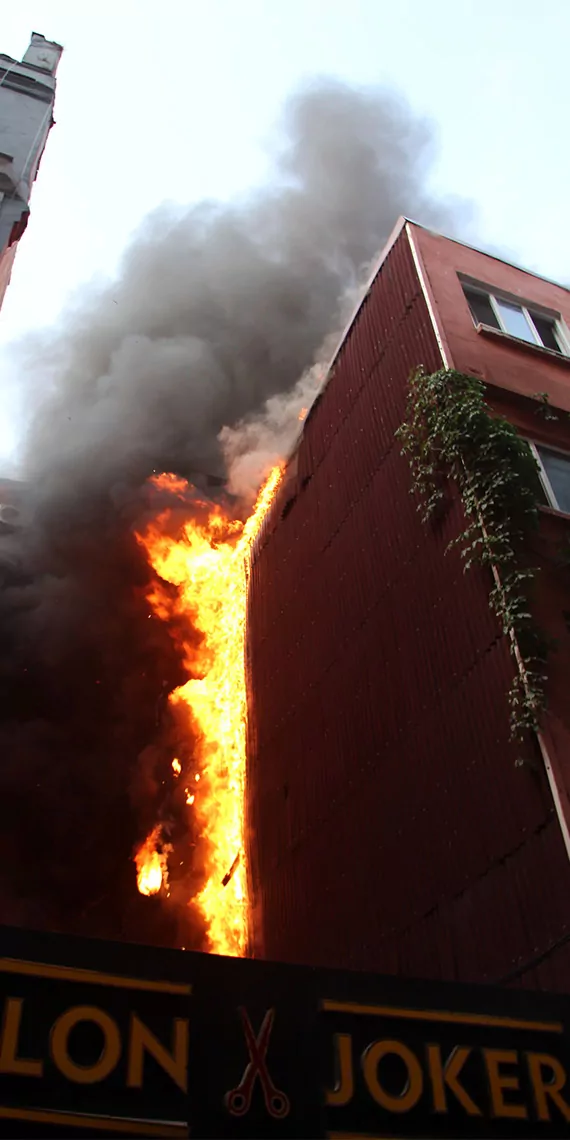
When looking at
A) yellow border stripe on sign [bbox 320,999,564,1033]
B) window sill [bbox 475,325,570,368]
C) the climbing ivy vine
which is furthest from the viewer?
window sill [bbox 475,325,570,368]

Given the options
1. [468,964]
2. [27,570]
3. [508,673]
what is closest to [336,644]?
[508,673]

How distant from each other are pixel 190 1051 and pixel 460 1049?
61.6 inches

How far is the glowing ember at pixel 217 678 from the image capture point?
12.6 m

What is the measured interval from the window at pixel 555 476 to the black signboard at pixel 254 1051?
586 centimetres

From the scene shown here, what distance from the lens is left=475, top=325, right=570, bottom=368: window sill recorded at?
36.3ft

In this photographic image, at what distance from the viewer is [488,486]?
886cm

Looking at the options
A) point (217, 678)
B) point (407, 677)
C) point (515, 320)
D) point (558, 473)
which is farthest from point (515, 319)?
point (217, 678)

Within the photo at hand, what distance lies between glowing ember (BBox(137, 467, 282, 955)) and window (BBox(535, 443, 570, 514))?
564cm

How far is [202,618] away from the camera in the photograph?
1617 cm

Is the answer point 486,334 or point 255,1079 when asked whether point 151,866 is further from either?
point 255,1079

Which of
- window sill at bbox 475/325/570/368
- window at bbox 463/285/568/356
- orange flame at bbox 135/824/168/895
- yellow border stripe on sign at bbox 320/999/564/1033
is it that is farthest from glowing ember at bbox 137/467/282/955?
yellow border stripe on sign at bbox 320/999/564/1033

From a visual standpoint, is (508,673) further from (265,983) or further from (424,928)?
(265,983)

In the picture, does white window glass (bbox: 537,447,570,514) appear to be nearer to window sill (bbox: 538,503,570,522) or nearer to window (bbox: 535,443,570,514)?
window (bbox: 535,443,570,514)

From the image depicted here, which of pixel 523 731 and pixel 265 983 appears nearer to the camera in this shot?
pixel 265 983
